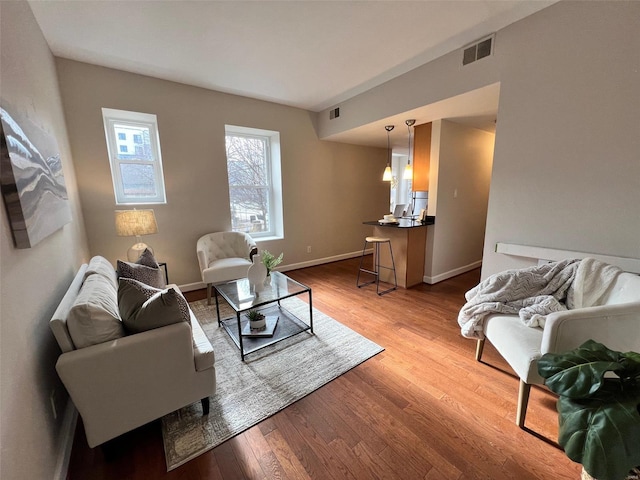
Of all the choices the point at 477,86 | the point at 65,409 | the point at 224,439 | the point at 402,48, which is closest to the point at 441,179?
the point at 477,86

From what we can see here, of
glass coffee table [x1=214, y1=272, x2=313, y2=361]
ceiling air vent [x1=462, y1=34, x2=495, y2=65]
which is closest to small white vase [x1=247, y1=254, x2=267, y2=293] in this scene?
glass coffee table [x1=214, y1=272, x2=313, y2=361]

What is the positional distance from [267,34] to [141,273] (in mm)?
2358

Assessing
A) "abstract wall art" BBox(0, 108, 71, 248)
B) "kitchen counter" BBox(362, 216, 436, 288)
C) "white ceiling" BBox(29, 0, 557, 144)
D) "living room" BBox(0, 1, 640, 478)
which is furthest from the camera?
"kitchen counter" BBox(362, 216, 436, 288)

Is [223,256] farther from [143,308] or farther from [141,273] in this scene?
A: [143,308]

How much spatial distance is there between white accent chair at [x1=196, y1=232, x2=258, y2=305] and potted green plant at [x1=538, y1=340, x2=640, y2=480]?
2.92m

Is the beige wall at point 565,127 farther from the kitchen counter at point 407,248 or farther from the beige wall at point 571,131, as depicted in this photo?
the kitchen counter at point 407,248

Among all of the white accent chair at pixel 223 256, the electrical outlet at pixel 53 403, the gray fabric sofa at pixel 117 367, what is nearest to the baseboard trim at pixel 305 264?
the white accent chair at pixel 223 256

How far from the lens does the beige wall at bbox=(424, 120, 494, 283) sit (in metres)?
3.54

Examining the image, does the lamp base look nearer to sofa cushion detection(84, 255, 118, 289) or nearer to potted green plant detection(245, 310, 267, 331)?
sofa cushion detection(84, 255, 118, 289)

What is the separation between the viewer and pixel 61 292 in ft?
5.62

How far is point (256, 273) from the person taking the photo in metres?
2.40

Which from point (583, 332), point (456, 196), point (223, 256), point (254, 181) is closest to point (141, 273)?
point (223, 256)

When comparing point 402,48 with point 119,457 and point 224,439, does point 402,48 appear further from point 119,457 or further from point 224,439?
point 119,457

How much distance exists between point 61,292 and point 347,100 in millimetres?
3920
